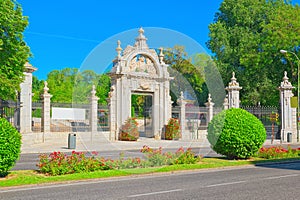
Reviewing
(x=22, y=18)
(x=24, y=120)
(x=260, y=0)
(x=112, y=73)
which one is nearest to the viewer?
(x=22, y=18)

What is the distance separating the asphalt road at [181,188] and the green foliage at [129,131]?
16.6 meters

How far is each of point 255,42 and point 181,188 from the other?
39.8 m

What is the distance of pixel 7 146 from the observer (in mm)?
11234

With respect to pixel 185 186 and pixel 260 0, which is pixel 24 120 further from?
pixel 260 0

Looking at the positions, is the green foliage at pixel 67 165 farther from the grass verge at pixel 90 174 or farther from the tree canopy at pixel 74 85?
the tree canopy at pixel 74 85

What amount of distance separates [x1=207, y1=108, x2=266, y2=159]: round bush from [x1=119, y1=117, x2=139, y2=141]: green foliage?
14.0 metres

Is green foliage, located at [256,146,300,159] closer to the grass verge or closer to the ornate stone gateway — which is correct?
the grass verge

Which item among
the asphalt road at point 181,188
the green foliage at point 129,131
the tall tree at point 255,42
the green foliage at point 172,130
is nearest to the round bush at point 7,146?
the asphalt road at point 181,188

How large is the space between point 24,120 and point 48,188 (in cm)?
1858

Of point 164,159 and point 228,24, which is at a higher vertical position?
point 228,24

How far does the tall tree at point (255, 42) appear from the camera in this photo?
43.9 m

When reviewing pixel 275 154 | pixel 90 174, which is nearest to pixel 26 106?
pixel 90 174

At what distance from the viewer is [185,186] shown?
10531mm

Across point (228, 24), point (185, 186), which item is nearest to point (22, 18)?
point (185, 186)
